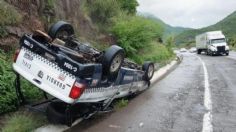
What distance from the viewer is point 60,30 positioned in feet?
28.1

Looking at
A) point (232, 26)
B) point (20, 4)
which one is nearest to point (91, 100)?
point (20, 4)

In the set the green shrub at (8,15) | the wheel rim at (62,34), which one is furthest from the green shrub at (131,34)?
the wheel rim at (62,34)

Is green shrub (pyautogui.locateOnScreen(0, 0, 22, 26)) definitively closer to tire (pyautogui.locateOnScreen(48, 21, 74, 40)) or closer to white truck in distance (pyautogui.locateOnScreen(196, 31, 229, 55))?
tire (pyautogui.locateOnScreen(48, 21, 74, 40))

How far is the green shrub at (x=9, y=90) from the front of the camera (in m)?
7.46

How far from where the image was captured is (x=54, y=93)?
6.50 meters

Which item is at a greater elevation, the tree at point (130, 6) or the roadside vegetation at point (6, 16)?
the tree at point (130, 6)

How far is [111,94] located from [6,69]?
2.47 m

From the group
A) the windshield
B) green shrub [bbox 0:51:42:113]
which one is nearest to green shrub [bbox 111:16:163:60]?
green shrub [bbox 0:51:42:113]

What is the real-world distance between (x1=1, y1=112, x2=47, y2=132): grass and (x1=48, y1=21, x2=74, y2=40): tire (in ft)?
6.67

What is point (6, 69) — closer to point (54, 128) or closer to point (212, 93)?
point (54, 128)

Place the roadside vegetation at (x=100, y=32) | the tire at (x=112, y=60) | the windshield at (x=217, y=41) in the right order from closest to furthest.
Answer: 1. the tire at (x=112, y=60)
2. the roadside vegetation at (x=100, y=32)
3. the windshield at (x=217, y=41)

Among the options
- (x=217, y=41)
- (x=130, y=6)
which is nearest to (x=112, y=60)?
(x=130, y=6)

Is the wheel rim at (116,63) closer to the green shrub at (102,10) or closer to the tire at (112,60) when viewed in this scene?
the tire at (112,60)

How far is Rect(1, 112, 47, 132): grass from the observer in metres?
6.37
